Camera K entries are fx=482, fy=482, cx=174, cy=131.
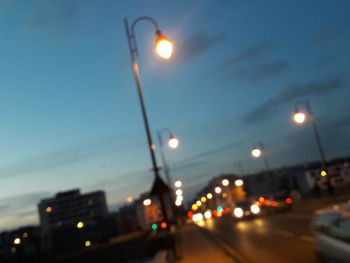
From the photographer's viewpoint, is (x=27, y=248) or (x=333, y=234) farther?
(x=27, y=248)

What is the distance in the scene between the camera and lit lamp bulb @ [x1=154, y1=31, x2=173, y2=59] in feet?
44.2

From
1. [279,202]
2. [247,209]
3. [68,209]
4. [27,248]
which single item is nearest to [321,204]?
[279,202]

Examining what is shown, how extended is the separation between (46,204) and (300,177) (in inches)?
3475

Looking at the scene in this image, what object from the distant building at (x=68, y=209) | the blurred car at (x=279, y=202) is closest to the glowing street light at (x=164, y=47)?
the blurred car at (x=279, y=202)

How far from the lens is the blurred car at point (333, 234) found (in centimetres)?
750

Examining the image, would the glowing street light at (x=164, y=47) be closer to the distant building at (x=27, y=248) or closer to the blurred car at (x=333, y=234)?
the blurred car at (x=333, y=234)

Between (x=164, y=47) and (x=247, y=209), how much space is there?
30.0 metres

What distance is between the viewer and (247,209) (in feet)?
136

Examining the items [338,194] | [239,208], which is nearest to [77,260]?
[239,208]

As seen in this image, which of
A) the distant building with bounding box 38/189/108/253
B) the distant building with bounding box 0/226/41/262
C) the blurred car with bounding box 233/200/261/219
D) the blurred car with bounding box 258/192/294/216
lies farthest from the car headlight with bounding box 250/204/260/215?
the distant building with bounding box 38/189/108/253

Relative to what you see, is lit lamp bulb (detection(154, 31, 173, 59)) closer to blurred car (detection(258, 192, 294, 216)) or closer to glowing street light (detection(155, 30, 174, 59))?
glowing street light (detection(155, 30, 174, 59))

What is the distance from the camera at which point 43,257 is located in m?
90.4

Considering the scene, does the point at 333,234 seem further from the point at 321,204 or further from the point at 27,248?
the point at 27,248

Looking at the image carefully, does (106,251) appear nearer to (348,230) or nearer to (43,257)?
(43,257)
